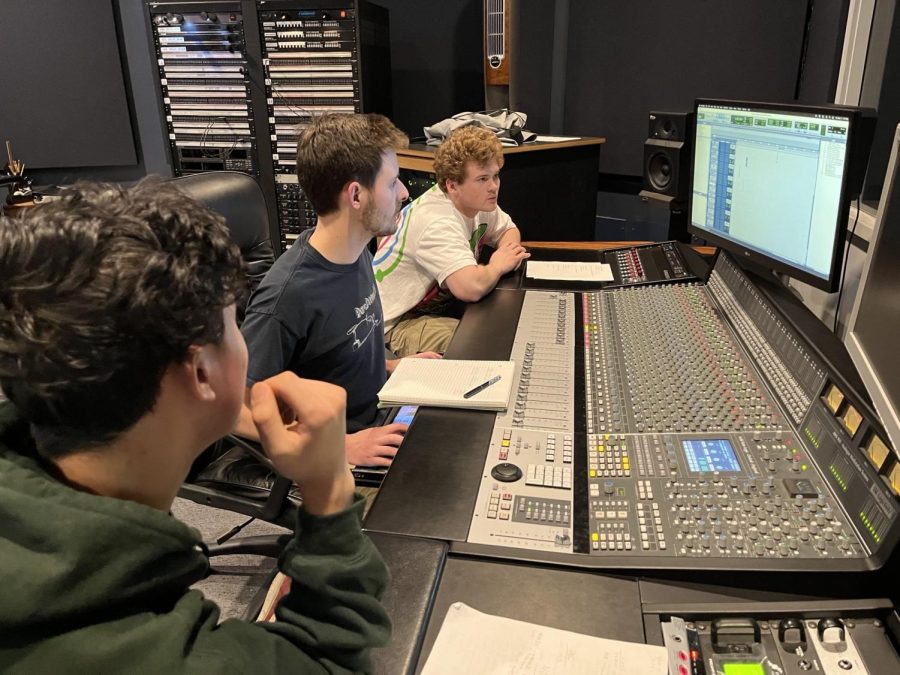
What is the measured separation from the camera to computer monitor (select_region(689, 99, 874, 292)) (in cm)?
121

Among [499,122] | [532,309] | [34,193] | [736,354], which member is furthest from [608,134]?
[34,193]

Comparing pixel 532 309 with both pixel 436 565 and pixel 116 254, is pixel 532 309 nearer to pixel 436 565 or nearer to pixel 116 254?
pixel 436 565

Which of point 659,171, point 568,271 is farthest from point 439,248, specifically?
point 659,171

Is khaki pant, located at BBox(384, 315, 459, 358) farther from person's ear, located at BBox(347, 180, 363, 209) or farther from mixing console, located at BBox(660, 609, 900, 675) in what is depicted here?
mixing console, located at BBox(660, 609, 900, 675)

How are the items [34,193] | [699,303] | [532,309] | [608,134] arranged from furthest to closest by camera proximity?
[608,134] → [34,193] → [532,309] → [699,303]

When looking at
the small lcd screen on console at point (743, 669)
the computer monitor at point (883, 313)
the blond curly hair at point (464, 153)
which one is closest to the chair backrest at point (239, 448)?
the blond curly hair at point (464, 153)

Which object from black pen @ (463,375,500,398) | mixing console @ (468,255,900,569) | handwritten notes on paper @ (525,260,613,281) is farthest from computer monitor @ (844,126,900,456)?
handwritten notes on paper @ (525,260,613,281)

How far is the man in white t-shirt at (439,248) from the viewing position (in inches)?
81.7

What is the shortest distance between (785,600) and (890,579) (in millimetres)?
119

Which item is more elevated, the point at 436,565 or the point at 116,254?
the point at 116,254

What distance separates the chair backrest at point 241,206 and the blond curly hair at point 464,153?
0.63 metres

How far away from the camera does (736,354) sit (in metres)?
1.32

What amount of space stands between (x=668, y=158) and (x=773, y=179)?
2.54ft

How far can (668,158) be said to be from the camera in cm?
216
